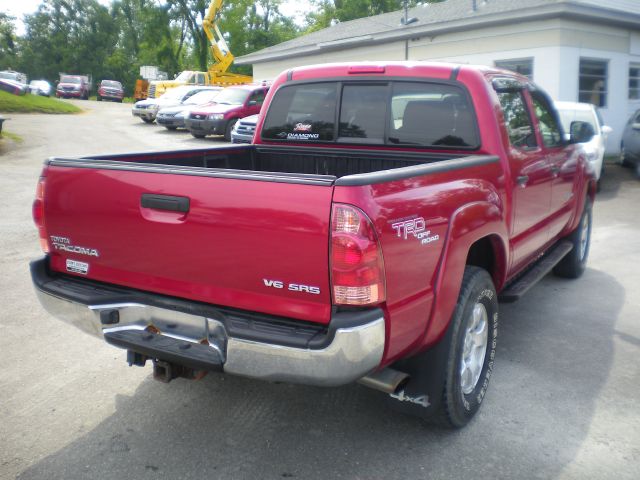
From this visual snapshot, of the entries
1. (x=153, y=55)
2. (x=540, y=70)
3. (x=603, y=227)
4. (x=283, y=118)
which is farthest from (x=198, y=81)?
(x=153, y=55)

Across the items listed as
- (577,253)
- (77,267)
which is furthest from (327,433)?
(577,253)

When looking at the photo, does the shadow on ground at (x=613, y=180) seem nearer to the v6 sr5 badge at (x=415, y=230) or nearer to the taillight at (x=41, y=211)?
the v6 sr5 badge at (x=415, y=230)

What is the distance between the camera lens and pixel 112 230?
10.5ft

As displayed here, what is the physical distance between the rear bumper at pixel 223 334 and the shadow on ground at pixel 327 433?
1.98 feet

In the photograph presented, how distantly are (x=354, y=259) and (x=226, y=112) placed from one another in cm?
1830

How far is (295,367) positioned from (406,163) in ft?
6.64

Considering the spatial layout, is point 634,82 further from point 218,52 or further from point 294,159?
point 218,52

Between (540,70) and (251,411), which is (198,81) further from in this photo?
(251,411)

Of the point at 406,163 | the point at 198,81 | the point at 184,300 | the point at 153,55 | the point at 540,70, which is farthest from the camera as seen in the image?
the point at 153,55

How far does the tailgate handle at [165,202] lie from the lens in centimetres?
293

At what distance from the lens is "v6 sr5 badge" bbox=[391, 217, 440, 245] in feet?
9.00

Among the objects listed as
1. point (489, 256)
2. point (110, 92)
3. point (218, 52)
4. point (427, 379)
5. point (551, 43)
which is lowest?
point (427, 379)

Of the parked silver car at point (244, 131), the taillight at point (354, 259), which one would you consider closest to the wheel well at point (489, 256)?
the taillight at point (354, 259)

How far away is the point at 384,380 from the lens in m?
2.99
